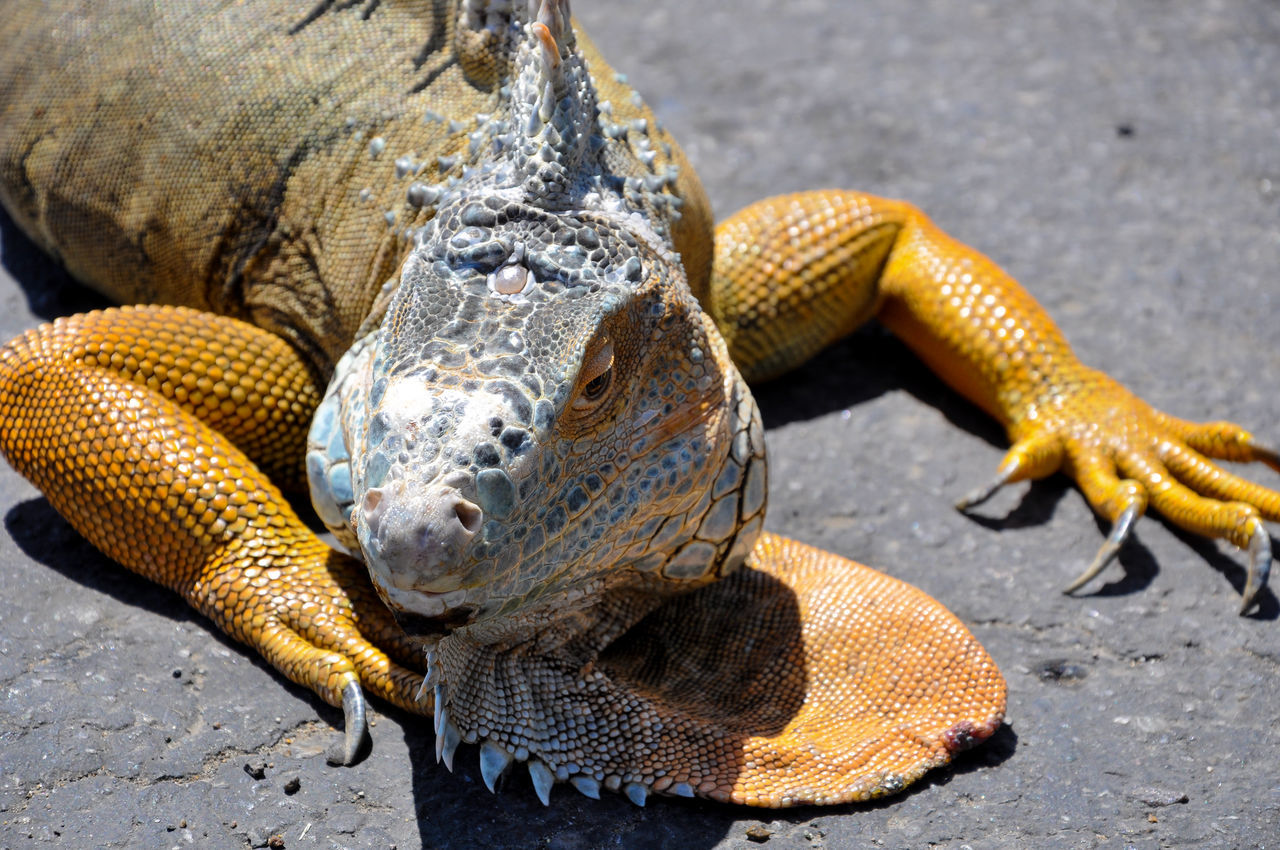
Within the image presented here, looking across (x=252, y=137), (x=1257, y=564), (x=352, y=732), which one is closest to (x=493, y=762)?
(x=352, y=732)

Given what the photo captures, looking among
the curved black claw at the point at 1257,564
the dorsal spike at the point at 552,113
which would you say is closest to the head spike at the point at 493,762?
the dorsal spike at the point at 552,113

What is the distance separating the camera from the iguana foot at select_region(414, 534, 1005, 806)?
3.22m

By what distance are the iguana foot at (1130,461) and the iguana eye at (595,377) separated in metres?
2.14

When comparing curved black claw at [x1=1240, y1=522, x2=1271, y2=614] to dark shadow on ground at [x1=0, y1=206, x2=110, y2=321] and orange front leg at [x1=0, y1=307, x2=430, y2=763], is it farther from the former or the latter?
dark shadow on ground at [x1=0, y1=206, x2=110, y2=321]

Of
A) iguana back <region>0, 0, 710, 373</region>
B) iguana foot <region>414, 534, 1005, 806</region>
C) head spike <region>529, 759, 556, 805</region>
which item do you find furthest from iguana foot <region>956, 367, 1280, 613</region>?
head spike <region>529, 759, 556, 805</region>

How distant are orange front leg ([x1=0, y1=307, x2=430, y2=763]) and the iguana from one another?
11mm

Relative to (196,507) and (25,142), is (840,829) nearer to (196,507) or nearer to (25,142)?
(196,507)

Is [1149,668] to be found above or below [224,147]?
below

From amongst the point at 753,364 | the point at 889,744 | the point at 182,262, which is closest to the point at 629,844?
the point at 889,744

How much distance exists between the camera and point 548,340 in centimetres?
278

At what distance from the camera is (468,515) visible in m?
2.55

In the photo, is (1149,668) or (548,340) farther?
(1149,668)

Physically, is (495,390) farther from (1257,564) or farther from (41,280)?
(41,280)

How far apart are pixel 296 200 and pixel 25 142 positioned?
138cm
